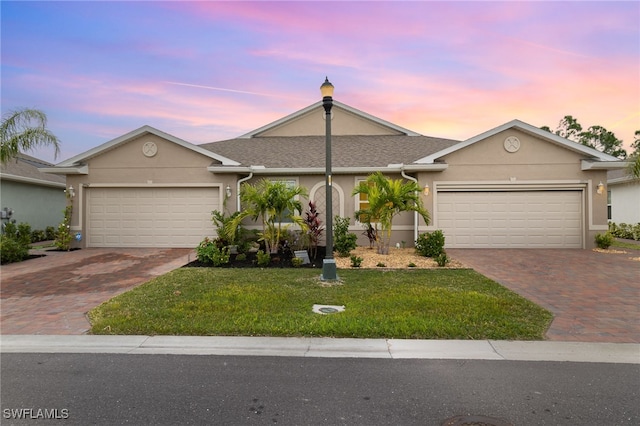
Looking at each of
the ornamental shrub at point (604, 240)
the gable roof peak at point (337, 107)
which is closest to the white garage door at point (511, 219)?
the ornamental shrub at point (604, 240)

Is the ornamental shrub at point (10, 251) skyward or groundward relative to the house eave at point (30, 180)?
groundward

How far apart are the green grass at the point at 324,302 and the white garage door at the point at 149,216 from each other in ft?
18.8

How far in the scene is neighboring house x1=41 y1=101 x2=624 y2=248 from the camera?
45.3 ft

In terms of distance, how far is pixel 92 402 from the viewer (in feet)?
10.9

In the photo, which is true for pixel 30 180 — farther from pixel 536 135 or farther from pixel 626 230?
pixel 626 230

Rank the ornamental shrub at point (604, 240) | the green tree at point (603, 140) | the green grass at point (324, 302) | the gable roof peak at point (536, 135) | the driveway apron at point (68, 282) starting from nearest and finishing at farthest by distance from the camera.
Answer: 1. the green grass at point (324, 302)
2. the driveway apron at point (68, 282)
3. the ornamental shrub at point (604, 240)
4. the gable roof peak at point (536, 135)
5. the green tree at point (603, 140)

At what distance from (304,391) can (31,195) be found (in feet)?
68.2

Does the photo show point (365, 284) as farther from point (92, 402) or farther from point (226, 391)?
point (92, 402)

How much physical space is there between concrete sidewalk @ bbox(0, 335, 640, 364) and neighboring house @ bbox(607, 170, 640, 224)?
1843 centimetres

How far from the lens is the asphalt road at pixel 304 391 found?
3086 mm

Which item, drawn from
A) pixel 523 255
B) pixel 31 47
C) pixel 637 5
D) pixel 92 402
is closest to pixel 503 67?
pixel 637 5

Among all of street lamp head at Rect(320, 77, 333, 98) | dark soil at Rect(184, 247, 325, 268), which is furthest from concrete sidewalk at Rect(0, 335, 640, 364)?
street lamp head at Rect(320, 77, 333, 98)

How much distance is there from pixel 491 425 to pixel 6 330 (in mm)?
6631

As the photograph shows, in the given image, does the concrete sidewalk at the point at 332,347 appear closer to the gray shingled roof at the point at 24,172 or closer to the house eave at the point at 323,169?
the house eave at the point at 323,169
